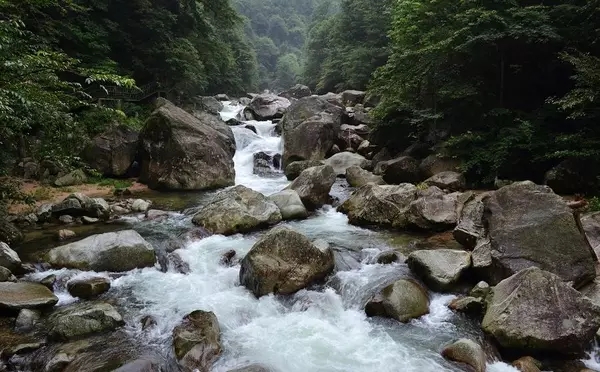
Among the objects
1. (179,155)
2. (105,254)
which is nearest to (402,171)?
(179,155)

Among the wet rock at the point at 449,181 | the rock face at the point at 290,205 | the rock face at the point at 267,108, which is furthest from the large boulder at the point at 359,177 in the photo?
the rock face at the point at 267,108

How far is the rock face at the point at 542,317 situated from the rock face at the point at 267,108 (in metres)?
24.4

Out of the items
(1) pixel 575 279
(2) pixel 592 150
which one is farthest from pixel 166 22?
(1) pixel 575 279

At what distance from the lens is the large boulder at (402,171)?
49.8ft

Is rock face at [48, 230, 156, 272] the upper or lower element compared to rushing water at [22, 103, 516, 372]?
upper

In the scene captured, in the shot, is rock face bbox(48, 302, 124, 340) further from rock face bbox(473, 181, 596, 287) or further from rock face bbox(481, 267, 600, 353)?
rock face bbox(473, 181, 596, 287)

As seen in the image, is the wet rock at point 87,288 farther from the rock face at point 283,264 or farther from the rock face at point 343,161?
the rock face at point 343,161

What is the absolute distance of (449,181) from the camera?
13516 mm

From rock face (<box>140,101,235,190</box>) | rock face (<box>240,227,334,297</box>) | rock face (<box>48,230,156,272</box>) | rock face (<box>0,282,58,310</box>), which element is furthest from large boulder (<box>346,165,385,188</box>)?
rock face (<box>0,282,58,310</box>)

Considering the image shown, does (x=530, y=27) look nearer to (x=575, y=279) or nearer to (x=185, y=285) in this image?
(x=575, y=279)

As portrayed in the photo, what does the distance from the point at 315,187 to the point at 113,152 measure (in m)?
9.21

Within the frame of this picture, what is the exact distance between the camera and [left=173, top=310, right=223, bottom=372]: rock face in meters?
5.71

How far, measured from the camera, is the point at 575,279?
6758mm

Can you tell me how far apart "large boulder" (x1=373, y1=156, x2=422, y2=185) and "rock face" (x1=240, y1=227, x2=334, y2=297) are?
788cm
